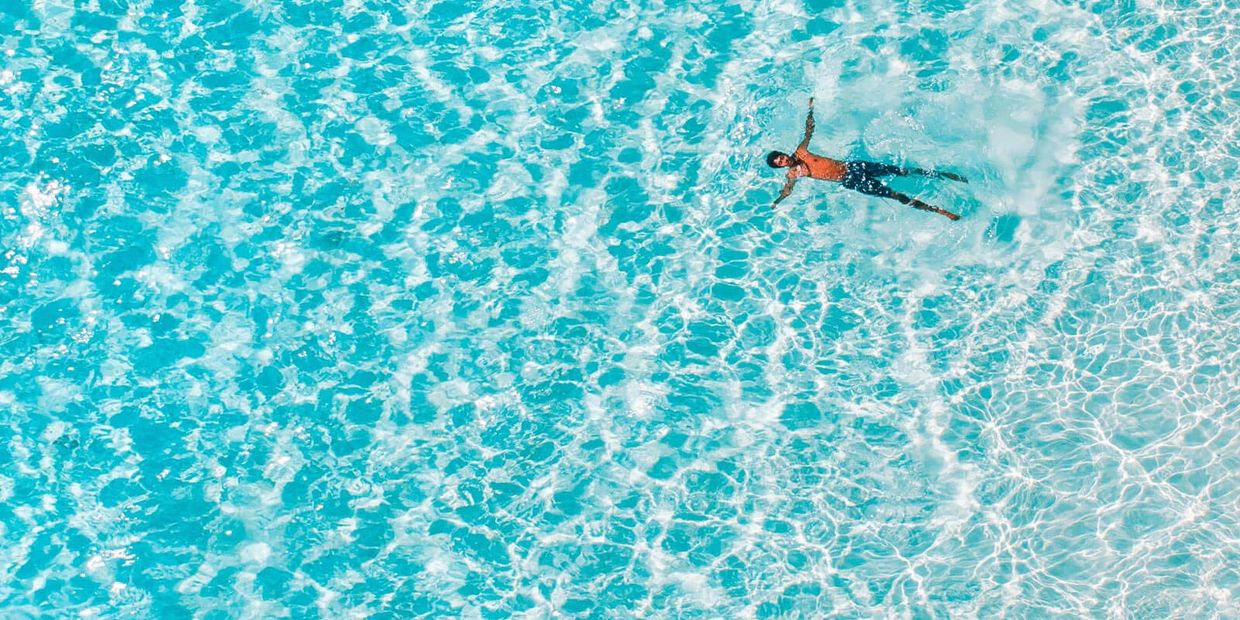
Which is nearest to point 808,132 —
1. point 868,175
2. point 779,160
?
point 779,160

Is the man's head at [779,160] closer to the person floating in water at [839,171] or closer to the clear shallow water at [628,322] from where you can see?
the person floating in water at [839,171]

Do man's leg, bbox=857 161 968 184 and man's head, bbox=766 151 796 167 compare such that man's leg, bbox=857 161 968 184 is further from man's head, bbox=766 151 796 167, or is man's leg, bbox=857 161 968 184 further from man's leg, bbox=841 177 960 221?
man's head, bbox=766 151 796 167

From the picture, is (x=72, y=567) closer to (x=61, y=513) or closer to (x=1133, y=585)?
(x=61, y=513)

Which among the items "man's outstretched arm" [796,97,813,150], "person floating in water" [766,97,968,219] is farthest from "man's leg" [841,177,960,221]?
"man's outstretched arm" [796,97,813,150]

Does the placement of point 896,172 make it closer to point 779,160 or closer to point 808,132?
point 808,132

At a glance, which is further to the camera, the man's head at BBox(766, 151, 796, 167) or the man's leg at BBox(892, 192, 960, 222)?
the man's leg at BBox(892, 192, 960, 222)

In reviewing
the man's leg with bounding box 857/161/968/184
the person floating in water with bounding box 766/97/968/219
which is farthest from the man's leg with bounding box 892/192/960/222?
the man's leg with bounding box 857/161/968/184

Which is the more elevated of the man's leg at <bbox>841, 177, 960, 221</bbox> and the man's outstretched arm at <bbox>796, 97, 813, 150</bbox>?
the man's outstretched arm at <bbox>796, 97, 813, 150</bbox>
